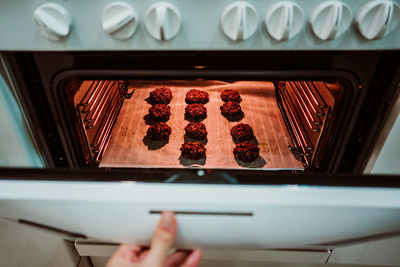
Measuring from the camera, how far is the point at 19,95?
2.86 ft

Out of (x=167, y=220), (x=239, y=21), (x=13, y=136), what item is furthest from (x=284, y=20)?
(x=13, y=136)

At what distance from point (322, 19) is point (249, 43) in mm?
175

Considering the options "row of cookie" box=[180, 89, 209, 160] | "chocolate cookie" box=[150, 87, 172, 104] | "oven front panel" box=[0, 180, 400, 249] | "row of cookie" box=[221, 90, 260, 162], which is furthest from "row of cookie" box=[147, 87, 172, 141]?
"oven front panel" box=[0, 180, 400, 249]

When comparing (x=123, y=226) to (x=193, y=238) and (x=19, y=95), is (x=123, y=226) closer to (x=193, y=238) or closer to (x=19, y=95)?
(x=193, y=238)

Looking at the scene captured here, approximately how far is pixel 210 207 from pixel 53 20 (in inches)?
22.2

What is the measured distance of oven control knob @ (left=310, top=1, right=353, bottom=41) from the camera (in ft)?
2.02

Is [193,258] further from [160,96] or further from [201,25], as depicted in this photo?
[160,96]

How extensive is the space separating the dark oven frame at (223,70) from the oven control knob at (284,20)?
15 centimetres

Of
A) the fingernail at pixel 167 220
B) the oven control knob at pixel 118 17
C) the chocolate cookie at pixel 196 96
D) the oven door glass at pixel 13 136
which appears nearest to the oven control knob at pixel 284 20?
the oven control knob at pixel 118 17

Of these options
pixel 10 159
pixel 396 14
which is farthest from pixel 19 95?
pixel 396 14

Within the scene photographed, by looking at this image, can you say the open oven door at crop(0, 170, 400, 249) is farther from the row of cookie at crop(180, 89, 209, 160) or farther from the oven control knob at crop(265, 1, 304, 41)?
the row of cookie at crop(180, 89, 209, 160)

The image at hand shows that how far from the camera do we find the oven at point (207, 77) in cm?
55

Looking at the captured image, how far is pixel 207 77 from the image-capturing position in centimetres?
87

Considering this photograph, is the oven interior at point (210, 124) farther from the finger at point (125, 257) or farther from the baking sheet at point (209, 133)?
the finger at point (125, 257)
